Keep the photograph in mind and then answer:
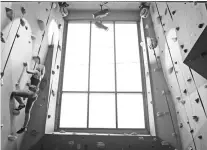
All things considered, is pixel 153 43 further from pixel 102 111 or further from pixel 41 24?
pixel 41 24

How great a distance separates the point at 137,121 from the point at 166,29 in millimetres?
2043

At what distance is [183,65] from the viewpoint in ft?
10.1

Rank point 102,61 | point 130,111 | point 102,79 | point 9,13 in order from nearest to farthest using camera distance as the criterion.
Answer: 1. point 9,13
2. point 130,111
3. point 102,79
4. point 102,61

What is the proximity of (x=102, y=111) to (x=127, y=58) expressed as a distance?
60.3 inches

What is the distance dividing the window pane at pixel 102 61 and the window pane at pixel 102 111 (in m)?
0.22

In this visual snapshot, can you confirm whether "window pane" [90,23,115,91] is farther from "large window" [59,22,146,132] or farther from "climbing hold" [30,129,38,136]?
"climbing hold" [30,129,38,136]

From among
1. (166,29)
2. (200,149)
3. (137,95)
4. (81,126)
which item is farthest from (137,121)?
(166,29)

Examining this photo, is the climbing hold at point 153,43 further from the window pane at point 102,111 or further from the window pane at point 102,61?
the window pane at point 102,111

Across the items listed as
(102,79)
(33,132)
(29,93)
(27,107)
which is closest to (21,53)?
(29,93)

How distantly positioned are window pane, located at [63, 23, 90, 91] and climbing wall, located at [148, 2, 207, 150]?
179cm

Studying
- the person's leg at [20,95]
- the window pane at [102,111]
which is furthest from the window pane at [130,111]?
the person's leg at [20,95]

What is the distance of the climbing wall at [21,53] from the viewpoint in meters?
2.54

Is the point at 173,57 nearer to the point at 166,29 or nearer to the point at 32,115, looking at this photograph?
the point at 166,29

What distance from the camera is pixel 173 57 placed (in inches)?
137
